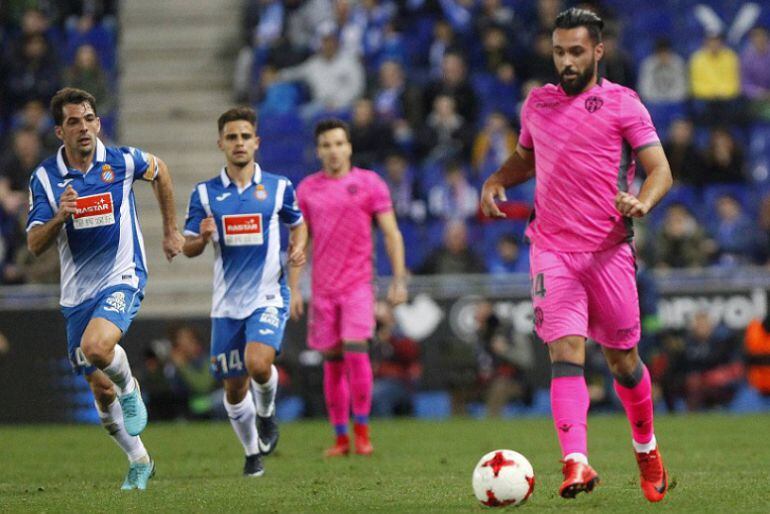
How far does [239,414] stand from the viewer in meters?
10.2

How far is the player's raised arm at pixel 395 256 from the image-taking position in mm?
11906

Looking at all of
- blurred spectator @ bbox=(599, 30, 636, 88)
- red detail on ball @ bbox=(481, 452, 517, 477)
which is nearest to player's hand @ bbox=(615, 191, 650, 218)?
red detail on ball @ bbox=(481, 452, 517, 477)

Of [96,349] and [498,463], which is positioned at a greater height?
[96,349]

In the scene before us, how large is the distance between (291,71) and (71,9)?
409 cm

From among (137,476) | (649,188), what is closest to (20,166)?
(137,476)

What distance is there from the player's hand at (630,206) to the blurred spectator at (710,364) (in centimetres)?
1000

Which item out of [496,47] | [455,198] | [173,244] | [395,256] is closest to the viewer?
[173,244]

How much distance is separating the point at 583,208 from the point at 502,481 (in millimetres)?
1410

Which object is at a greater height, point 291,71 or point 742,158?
point 291,71

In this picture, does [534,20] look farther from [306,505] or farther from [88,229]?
[306,505]

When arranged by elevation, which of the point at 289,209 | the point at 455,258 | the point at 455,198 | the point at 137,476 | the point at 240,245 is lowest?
the point at 137,476

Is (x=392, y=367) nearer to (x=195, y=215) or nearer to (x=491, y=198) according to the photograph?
(x=195, y=215)

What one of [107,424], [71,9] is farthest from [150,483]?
[71,9]

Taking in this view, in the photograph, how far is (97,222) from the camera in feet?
29.7
